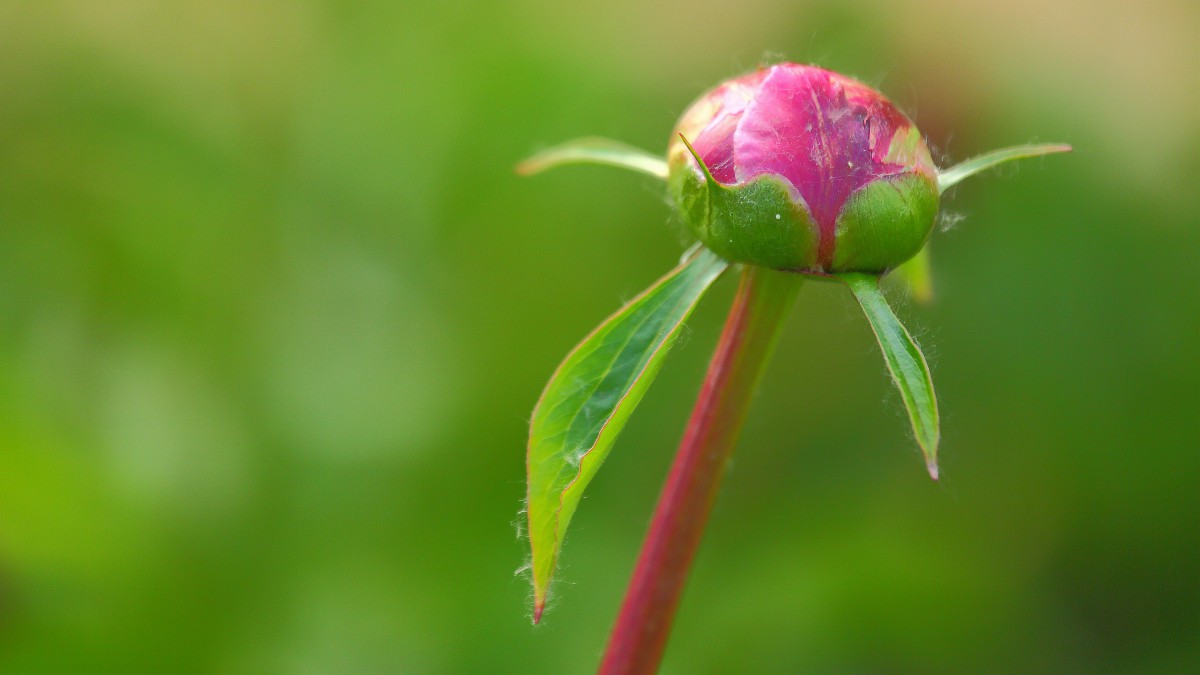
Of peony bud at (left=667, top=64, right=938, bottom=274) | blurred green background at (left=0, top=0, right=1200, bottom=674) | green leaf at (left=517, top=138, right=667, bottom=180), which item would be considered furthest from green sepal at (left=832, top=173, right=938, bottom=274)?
blurred green background at (left=0, top=0, right=1200, bottom=674)

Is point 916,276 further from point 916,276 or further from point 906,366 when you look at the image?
point 906,366

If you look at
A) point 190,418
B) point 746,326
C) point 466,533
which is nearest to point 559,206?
point 466,533

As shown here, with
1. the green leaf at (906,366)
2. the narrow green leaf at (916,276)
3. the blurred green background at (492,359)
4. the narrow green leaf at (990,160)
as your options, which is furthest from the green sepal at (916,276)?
the blurred green background at (492,359)

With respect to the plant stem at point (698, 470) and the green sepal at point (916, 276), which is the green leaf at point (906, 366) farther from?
the green sepal at point (916, 276)

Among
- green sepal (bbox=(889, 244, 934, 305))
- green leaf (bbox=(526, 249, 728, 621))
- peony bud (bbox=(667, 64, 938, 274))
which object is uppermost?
peony bud (bbox=(667, 64, 938, 274))

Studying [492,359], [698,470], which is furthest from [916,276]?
[492,359]

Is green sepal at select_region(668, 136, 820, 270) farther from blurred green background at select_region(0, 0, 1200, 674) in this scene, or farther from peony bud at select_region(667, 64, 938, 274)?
blurred green background at select_region(0, 0, 1200, 674)
